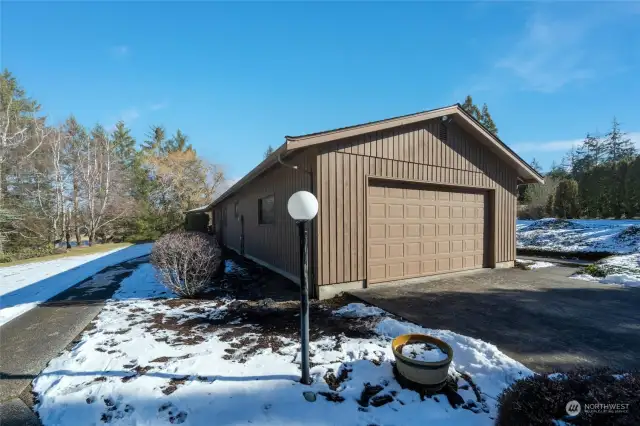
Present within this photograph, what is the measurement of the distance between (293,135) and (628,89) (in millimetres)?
9006

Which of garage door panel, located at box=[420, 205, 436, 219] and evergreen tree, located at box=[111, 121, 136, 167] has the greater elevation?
evergreen tree, located at box=[111, 121, 136, 167]

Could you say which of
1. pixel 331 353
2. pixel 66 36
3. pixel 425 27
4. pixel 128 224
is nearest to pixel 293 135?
pixel 331 353

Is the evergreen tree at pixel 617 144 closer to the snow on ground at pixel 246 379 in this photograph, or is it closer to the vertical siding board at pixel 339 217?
the vertical siding board at pixel 339 217

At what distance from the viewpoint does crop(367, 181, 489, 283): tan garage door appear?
5.93 m

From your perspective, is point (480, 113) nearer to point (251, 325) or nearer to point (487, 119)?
point (487, 119)

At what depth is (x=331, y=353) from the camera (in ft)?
10.0

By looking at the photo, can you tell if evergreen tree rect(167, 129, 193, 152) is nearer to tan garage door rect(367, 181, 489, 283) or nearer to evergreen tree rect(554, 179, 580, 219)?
tan garage door rect(367, 181, 489, 283)

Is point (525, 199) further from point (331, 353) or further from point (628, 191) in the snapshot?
point (331, 353)

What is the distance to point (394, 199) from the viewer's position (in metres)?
6.16

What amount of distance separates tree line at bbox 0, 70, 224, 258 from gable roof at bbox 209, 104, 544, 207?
51.1 ft

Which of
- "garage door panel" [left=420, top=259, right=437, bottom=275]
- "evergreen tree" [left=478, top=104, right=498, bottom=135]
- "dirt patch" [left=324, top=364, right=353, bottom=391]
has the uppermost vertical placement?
"evergreen tree" [left=478, top=104, right=498, bottom=135]

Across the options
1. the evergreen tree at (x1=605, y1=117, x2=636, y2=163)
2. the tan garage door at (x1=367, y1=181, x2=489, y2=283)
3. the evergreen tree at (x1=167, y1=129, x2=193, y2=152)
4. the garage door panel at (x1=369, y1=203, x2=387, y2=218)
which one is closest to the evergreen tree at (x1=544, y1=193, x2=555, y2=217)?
the tan garage door at (x1=367, y1=181, x2=489, y2=283)

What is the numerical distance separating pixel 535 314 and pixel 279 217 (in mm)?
5470

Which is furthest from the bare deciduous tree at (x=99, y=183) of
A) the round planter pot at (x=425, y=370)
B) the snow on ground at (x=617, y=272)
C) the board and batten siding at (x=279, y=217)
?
the snow on ground at (x=617, y=272)
